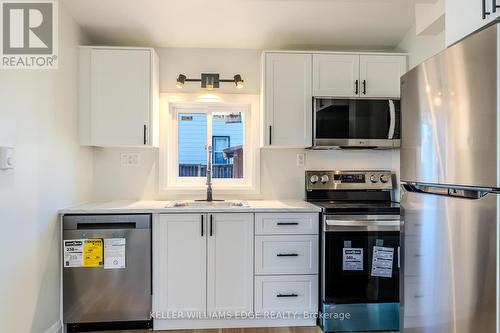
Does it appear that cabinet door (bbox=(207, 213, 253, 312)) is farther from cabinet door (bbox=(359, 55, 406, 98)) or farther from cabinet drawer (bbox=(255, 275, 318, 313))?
cabinet door (bbox=(359, 55, 406, 98))

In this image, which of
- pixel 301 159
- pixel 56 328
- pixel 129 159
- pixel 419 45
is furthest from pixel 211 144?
pixel 419 45

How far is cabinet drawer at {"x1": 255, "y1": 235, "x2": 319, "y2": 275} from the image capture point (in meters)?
2.32

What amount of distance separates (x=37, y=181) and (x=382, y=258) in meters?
2.37

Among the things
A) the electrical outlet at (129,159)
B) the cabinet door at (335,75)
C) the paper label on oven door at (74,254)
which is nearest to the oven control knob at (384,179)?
the cabinet door at (335,75)

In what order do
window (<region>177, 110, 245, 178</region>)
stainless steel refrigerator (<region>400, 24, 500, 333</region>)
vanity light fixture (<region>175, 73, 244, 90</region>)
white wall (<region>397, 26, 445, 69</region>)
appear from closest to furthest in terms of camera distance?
stainless steel refrigerator (<region>400, 24, 500, 333</region>)
white wall (<region>397, 26, 445, 69</region>)
vanity light fixture (<region>175, 73, 244, 90</region>)
window (<region>177, 110, 245, 178</region>)

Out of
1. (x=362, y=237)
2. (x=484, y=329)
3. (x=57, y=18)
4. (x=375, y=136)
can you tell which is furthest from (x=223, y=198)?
(x=484, y=329)

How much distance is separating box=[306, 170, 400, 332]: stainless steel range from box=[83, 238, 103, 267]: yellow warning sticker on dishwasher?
158 cm

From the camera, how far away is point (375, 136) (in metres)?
2.59

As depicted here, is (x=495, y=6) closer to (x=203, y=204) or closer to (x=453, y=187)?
(x=453, y=187)

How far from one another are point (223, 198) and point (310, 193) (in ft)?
2.57

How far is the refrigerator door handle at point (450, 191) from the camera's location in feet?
3.44

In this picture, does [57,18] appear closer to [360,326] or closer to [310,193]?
[310,193]

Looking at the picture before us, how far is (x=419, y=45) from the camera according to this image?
8.46 feet
